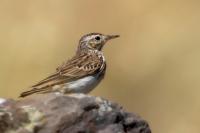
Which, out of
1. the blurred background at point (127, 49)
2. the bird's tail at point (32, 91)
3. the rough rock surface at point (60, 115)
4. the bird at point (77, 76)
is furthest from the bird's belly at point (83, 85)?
the blurred background at point (127, 49)

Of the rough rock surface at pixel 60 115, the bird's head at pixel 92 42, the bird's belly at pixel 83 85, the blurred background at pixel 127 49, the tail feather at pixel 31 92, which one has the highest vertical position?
the blurred background at pixel 127 49

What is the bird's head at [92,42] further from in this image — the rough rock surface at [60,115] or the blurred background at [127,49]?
the blurred background at [127,49]

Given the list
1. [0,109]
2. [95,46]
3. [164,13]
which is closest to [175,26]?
[164,13]

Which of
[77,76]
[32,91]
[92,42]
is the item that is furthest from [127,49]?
[32,91]

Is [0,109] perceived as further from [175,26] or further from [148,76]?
[175,26]

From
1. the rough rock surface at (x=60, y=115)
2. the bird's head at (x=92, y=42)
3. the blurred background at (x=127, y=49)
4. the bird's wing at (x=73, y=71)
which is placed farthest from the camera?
the blurred background at (x=127, y=49)

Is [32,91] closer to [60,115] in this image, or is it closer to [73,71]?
[73,71]

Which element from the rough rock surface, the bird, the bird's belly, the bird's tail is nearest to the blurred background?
the bird
